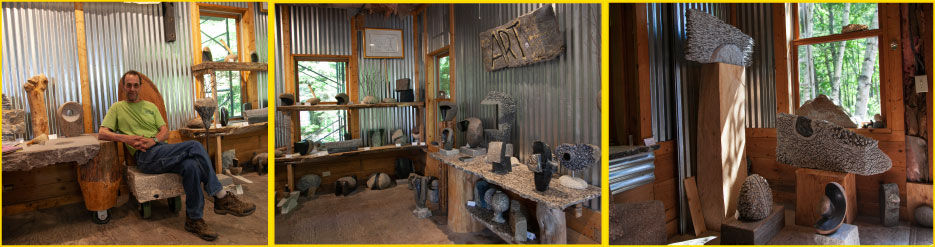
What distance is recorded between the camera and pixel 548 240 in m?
2.81

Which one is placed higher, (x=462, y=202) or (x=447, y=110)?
(x=447, y=110)

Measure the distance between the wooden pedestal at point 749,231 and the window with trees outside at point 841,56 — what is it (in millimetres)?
1945

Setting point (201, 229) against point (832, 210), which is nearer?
point (832, 210)

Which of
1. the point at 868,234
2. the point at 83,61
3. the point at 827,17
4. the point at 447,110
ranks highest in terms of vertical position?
the point at 827,17

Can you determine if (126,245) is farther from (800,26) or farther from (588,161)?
(800,26)

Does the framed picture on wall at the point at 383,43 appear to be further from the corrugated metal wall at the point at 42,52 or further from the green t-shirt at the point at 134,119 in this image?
the corrugated metal wall at the point at 42,52

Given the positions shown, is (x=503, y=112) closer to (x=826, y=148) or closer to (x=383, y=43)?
(x=383, y=43)

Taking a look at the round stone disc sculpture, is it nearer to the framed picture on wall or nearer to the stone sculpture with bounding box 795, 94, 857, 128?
the stone sculpture with bounding box 795, 94, 857, 128

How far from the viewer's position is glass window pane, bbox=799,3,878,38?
13.4ft

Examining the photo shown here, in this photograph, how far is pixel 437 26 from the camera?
317 centimetres

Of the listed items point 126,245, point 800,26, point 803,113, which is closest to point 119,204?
point 126,245

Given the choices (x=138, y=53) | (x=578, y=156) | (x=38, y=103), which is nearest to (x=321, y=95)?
(x=578, y=156)

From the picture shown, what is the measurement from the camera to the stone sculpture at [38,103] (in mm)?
3463

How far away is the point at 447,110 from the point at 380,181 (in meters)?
0.83
